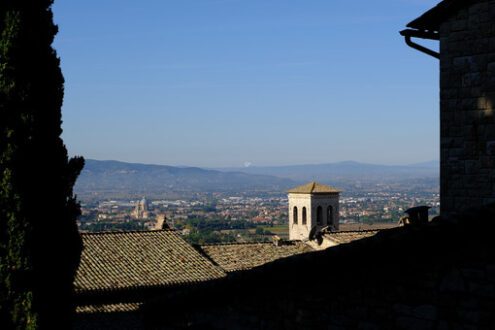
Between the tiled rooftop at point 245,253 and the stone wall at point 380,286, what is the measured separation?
1899 cm

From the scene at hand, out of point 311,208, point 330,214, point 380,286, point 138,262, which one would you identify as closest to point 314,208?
point 311,208

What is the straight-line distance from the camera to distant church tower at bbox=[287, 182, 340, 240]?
4778 cm

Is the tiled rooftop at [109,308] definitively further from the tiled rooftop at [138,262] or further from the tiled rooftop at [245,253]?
the tiled rooftop at [245,253]

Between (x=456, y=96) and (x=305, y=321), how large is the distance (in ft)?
15.4

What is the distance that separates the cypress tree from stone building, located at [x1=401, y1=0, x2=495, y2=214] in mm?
6463

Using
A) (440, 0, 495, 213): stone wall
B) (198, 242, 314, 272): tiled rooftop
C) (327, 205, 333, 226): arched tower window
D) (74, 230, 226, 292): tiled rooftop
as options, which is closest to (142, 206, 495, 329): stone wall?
(440, 0, 495, 213): stone wall

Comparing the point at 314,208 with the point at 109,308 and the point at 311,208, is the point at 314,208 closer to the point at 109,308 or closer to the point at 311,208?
the point at 311,208

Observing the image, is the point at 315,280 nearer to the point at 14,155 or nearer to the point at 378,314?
the point at 378,314

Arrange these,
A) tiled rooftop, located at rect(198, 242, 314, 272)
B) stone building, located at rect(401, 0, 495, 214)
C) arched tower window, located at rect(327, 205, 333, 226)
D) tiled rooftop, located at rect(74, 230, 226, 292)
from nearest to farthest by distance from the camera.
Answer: stone building, located at rect(401, 0, 495, 214) < tiled rooftop, located at rect(74, 230, 226, 292) < tiled rooftop, located at rect(198, 242, 314, 272) < arched tower window, located at rect(327, 205, 333, 226)

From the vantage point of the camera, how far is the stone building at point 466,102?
9008mm

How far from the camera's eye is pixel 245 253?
94.5 ft

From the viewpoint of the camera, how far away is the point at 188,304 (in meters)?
7.72

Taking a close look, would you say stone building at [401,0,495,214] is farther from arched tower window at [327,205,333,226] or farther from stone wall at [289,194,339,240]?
arched tower window at [327,205,333,226]

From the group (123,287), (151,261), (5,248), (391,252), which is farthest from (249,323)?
(151,261)
